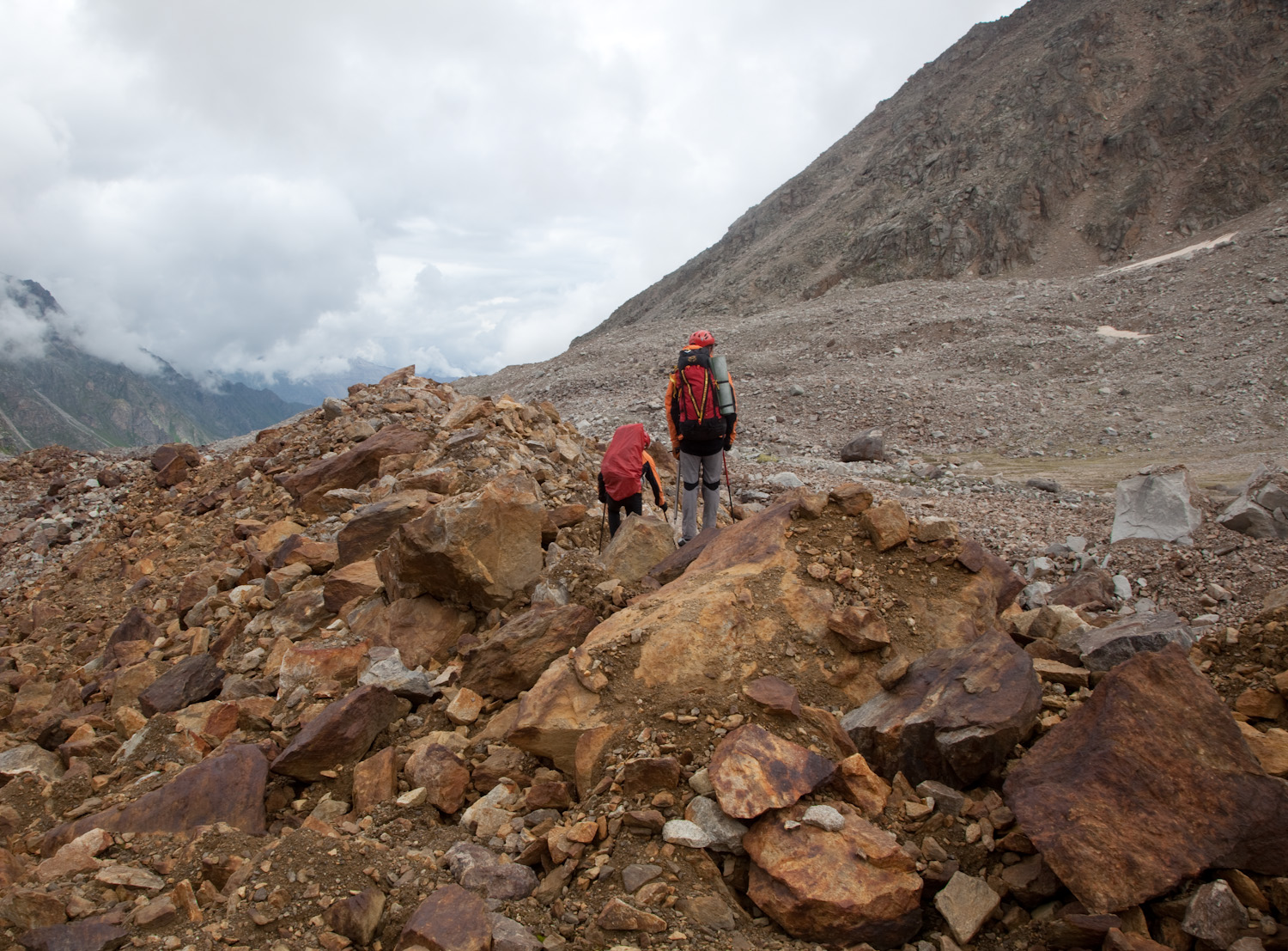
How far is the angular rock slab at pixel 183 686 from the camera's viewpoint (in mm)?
5781

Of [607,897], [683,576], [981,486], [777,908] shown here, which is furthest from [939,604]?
[981,486]

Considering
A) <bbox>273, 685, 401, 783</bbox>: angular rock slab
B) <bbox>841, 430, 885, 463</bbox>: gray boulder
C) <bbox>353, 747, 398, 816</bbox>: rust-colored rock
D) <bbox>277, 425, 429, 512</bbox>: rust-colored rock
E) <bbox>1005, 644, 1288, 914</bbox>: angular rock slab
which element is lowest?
<bbox>841, 430, 885, 463</bbox>: gray boulder

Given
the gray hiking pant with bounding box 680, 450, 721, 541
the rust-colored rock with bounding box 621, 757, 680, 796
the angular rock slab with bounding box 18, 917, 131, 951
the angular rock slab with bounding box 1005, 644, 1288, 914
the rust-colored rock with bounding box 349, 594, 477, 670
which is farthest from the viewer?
the gray hiking pant with bounding box 680, 450, 721, 541

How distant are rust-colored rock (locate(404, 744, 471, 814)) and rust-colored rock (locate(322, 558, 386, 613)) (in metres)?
2.60

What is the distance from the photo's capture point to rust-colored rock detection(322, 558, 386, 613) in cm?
654

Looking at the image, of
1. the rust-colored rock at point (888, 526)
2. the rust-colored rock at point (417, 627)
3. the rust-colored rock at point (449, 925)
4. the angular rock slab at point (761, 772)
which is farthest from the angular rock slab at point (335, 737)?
the rust-colored rock at point (888, 526)

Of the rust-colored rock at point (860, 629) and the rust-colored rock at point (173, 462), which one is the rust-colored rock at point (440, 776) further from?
the rust-colored rock at point (173, 462)

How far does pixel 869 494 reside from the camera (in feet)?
17.1

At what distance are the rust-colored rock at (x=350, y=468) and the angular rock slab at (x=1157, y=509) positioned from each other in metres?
9.15

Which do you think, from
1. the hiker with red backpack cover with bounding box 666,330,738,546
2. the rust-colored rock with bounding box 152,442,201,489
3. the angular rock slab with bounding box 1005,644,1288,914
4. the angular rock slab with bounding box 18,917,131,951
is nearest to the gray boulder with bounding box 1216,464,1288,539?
the hiker with red backpack cover with bounding box 666,330,738,546

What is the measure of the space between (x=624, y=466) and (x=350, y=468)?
412 cm

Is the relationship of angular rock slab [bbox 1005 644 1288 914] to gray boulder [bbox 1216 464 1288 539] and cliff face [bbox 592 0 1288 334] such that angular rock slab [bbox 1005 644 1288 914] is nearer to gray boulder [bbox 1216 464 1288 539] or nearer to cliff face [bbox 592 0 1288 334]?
gray boulder [bbox 1216 464 1288 539]

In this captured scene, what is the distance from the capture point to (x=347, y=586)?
21.5 feet

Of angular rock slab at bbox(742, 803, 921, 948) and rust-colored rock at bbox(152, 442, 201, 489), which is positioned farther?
rust-colored rock at bbox(152, 442, 201, 489)
